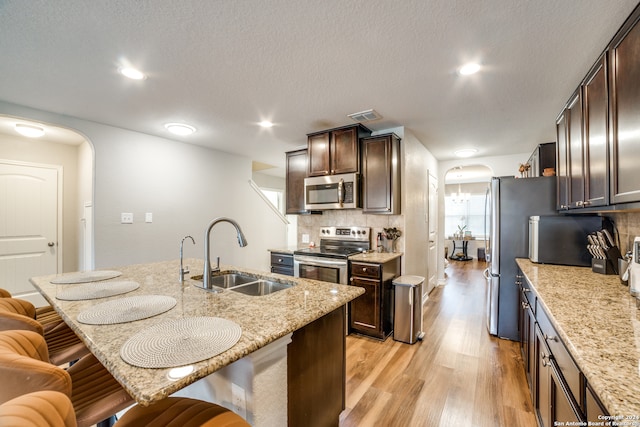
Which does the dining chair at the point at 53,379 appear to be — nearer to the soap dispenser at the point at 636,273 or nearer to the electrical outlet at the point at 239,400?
the electrical outlet at the point at 239,400

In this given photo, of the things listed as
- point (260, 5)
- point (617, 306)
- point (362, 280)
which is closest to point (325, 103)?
point (260, 5)

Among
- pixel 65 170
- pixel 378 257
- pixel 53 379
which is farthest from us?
pixel 65 170

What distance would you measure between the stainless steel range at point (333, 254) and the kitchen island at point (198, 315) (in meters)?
1.28

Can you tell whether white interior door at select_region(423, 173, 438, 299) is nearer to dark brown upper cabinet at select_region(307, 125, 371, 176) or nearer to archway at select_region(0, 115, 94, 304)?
dark brown upper cabinet at select_region(307, 125, 371, 176)

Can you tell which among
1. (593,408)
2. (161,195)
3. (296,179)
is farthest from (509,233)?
(161,195)

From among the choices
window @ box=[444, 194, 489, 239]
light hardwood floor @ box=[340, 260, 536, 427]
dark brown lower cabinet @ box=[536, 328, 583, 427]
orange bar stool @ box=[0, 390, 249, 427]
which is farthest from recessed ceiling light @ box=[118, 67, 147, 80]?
window @ box=[444, 194, 489, 239]

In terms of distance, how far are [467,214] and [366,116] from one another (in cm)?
723

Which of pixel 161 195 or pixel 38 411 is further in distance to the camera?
pixel 161 195

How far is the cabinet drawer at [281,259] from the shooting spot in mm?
3626

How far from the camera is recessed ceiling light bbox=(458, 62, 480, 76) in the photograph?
6.33 ft

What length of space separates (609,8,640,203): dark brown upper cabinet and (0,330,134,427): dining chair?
2210 mm

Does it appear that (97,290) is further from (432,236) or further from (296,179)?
(432,236)

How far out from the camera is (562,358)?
3.70 ft

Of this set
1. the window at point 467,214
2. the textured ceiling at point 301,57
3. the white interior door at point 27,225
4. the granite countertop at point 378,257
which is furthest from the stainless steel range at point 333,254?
the window at point 467,214
